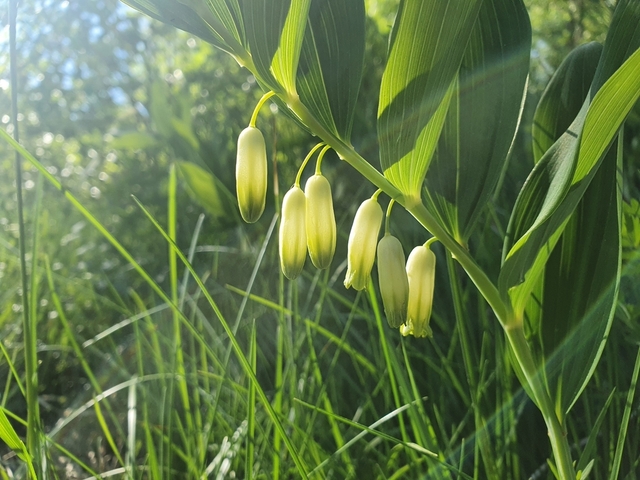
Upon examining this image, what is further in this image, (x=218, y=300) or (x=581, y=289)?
(x=218, y=300)

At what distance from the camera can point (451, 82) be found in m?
0.47

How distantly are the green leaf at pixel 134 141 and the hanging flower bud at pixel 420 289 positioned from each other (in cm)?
178

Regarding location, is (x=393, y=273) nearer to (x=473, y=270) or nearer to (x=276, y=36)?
(x=473, y=270)

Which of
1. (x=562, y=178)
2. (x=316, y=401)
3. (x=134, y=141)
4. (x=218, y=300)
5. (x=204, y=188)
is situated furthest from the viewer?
(x=134, y=141)

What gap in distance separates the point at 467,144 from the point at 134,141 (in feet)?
5.98

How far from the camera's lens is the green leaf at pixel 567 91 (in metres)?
0.58

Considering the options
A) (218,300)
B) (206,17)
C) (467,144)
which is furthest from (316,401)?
(218,300)

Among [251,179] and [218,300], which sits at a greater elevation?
[251,179]

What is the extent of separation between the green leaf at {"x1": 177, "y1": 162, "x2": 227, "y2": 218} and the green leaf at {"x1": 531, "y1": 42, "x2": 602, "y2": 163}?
130 centimetres

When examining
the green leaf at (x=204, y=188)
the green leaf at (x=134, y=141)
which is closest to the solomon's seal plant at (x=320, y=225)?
the green leaf at (x=204, y=188)

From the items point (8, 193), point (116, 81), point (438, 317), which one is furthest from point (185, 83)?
point (438, 317)

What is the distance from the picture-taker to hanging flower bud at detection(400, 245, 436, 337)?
0.57 meters

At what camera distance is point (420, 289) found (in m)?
0.57

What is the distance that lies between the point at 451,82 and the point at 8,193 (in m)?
2.35
